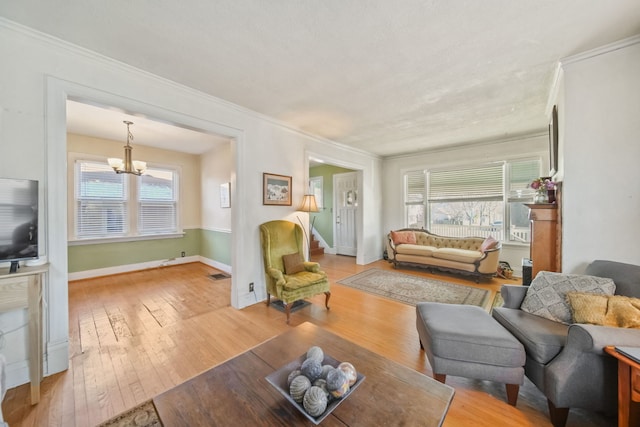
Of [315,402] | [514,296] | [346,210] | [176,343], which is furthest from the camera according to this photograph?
[346,210]

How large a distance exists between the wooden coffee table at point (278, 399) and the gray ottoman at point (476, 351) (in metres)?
0.55

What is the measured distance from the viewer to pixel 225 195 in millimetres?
4723

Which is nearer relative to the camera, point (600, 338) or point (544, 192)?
point (600, 338)

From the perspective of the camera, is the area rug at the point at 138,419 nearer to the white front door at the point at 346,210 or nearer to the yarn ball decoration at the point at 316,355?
the yarn ball decoration at the point at 316,355

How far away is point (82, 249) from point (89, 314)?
2.00 meters

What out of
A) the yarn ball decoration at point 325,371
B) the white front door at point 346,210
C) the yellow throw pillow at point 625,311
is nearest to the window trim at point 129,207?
the white front door at point 346,210

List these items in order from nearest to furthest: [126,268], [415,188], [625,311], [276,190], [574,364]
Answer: [574,364]
[625,311]
[276,190]
[126,268]
[415,188]

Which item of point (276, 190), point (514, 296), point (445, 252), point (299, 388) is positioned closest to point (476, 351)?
point (514, 296)

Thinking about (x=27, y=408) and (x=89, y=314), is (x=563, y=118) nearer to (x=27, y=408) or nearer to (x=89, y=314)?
(x=27, y=408)

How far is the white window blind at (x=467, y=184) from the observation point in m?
4.65

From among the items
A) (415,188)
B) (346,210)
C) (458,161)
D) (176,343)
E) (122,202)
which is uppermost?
(458,161)

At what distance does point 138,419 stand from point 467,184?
585cm

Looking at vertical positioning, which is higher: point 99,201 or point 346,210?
point 99,201

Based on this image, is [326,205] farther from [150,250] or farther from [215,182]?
[150,250]
